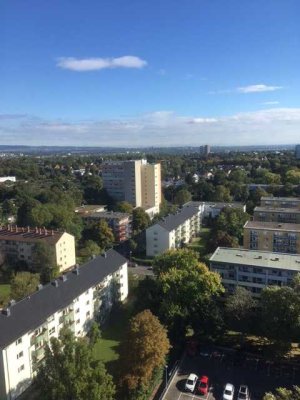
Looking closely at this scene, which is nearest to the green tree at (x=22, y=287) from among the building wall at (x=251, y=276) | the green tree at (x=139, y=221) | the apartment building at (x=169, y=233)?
the building wall at (x=251, y=276)

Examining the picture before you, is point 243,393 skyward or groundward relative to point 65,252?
groundward

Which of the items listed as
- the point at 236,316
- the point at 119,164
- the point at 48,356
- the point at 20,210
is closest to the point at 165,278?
the point at 236,316

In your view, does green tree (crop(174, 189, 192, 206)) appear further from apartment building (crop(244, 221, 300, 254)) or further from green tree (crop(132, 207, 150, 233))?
Result: apartment building (crop(244, 221, 300, 254))

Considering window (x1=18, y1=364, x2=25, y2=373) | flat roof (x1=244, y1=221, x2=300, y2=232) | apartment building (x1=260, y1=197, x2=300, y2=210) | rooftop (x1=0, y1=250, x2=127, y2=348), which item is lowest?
window (x1=18, y1=364, x2=25, y2=373)

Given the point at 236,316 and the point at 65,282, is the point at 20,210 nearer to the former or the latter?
the point at 65,282

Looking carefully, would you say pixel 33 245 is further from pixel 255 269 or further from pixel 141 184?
pixel 141 184

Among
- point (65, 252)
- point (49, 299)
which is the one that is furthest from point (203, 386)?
point (65, 252)

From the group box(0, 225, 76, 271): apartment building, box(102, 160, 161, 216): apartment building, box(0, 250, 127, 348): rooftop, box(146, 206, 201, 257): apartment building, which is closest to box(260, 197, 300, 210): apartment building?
box(146, 206, 201, 257): apartment building
